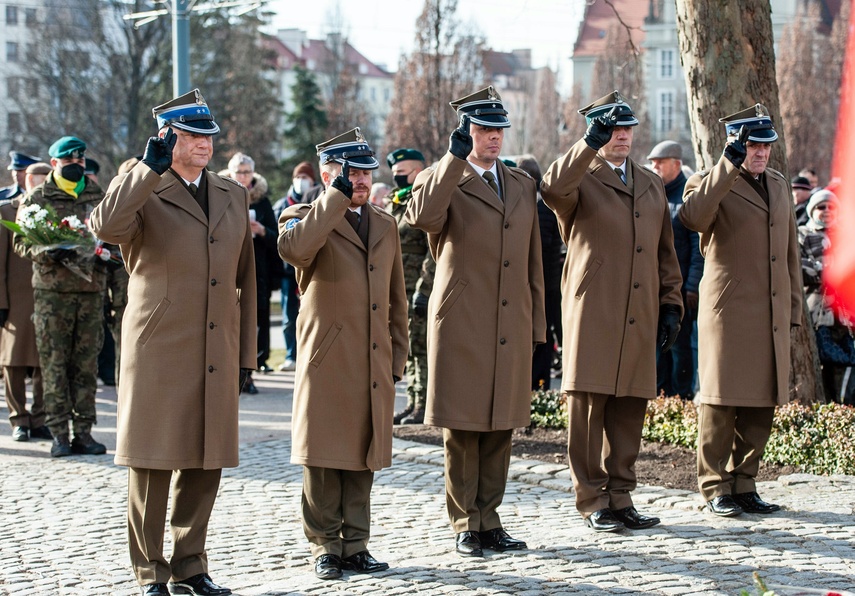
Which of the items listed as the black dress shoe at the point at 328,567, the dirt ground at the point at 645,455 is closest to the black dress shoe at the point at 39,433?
the dirt ground at the point at 645,455

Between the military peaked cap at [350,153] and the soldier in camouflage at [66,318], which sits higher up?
the military peaked cap at [350,153]

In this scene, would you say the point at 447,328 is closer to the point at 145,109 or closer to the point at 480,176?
the point at 480,176

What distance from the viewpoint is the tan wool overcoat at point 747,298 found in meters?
7.30

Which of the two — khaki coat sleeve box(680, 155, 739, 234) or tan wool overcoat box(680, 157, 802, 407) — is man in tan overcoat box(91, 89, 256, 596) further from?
tan wool overcoat box(680, 157, 802, 407)

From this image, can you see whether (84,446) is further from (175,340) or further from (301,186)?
(301,186)

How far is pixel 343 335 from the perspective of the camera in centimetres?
622

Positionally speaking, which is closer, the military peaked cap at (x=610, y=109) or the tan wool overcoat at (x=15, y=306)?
the military peaked cap at (x=610, y=109)

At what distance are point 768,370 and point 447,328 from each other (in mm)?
2046

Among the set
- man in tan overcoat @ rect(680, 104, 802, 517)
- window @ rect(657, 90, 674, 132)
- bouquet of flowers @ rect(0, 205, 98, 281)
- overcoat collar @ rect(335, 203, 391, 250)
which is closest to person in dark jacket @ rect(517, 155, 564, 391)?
man in tan overcoat @ rect(680, 104, 802, 517)

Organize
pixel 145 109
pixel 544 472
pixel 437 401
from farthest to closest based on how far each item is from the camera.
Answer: pixel 145 109
pixel 544 472
pixel 437 401

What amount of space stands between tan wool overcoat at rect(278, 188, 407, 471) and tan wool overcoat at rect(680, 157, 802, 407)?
2122mm

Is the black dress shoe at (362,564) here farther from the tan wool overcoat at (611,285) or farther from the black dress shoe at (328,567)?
the tan wool overcoat at (611,285)

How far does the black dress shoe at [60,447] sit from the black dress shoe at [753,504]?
520 centimetres

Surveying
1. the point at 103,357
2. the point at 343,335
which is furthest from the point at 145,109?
the point at 343,335
